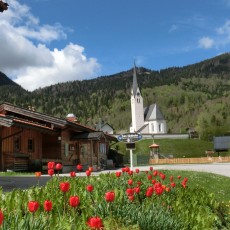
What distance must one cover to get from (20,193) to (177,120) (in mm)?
150388

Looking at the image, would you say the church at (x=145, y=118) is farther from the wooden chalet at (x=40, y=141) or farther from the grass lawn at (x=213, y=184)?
the grass lawn at (x=213, y=184)

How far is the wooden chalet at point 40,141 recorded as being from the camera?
25859mm

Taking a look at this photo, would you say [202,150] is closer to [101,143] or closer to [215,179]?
[101,143]

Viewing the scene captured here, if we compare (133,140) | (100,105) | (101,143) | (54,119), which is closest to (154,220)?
(133,140)

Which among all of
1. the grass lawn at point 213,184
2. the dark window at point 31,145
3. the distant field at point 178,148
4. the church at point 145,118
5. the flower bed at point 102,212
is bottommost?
the grass lawn at point 213,184

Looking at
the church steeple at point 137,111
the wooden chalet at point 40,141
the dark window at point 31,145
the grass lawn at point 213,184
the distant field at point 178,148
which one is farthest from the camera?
the church steeple at point 137,111

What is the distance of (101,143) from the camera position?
41594 millimetres

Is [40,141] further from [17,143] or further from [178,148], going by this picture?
[178,148]

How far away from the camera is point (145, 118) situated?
125688 mm

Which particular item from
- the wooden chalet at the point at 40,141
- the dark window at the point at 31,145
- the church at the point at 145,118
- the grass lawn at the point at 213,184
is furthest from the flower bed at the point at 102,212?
the church at the point at 145,118

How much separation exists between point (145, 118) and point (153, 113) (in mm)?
5099

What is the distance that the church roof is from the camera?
11925cm

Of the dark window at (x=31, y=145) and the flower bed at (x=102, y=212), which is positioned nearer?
the flower bed at (x=102, y=212)

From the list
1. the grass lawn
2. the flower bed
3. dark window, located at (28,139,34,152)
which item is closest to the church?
dark window, located at (28,139,34,152)
